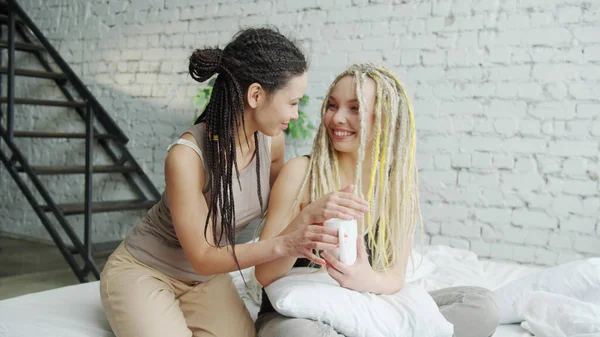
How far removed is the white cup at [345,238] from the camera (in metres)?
1.23

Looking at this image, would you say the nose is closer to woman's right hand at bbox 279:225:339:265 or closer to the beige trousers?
woman's right hand at bbox 279:225:339:265

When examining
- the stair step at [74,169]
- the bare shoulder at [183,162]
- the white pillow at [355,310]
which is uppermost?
the bare shoulder at [183,162]

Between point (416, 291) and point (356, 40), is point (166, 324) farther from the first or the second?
point (356, 40)

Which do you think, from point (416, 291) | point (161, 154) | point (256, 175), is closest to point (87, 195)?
point (161, 154)

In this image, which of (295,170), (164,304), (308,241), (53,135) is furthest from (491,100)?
(53,135)

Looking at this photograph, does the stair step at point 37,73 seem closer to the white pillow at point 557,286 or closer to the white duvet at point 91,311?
the white duvet at point 91,311

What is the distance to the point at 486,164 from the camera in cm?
Answer: 286

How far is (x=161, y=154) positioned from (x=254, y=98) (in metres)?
2.56

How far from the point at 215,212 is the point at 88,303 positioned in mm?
555

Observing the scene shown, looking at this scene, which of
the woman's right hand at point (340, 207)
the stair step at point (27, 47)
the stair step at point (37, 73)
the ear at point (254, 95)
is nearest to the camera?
the woman's right hand at point (340, 207)

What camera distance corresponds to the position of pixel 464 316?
148cm

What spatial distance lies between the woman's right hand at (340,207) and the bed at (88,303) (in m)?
0.42

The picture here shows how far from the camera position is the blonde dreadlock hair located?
58.6 inches

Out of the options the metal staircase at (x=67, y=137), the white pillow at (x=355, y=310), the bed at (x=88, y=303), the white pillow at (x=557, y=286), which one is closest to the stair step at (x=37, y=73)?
the metal staircase at (x=67, y=137)
